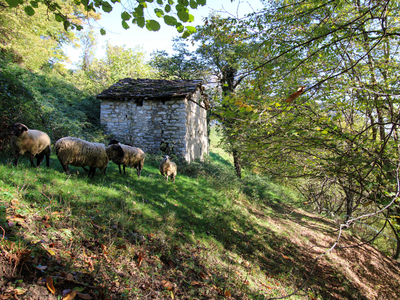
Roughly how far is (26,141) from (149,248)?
14.8 feet

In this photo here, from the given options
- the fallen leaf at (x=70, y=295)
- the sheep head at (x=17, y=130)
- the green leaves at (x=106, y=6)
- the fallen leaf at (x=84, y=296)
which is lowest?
the fallen leaf at (x=84, y=296)

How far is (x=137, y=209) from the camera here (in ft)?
19.3

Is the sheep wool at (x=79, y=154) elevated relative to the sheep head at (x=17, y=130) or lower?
lower

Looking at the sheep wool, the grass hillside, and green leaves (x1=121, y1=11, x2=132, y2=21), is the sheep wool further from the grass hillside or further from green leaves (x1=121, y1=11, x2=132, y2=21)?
green leaves (x1=121, y1=11, x2=132, y2=21)

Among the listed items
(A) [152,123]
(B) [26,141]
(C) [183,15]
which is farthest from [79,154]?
(A) [152,123]

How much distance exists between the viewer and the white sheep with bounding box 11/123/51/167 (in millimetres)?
5828

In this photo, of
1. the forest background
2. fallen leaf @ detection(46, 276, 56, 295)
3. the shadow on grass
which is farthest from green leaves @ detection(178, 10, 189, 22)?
the shadow on grass

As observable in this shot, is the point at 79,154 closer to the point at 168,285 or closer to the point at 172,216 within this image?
the point at 172,216

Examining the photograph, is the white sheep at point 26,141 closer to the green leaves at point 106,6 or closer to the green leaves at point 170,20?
the green leaves at point 106,6

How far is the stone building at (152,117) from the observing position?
1434 centimetres

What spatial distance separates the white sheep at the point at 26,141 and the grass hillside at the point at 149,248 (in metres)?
0.50

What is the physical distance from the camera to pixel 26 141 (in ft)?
19.6

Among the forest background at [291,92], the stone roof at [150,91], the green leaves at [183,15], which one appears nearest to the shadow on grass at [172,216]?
the forest background at [291,92]

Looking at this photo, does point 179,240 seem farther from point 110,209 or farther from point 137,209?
point 110,209
